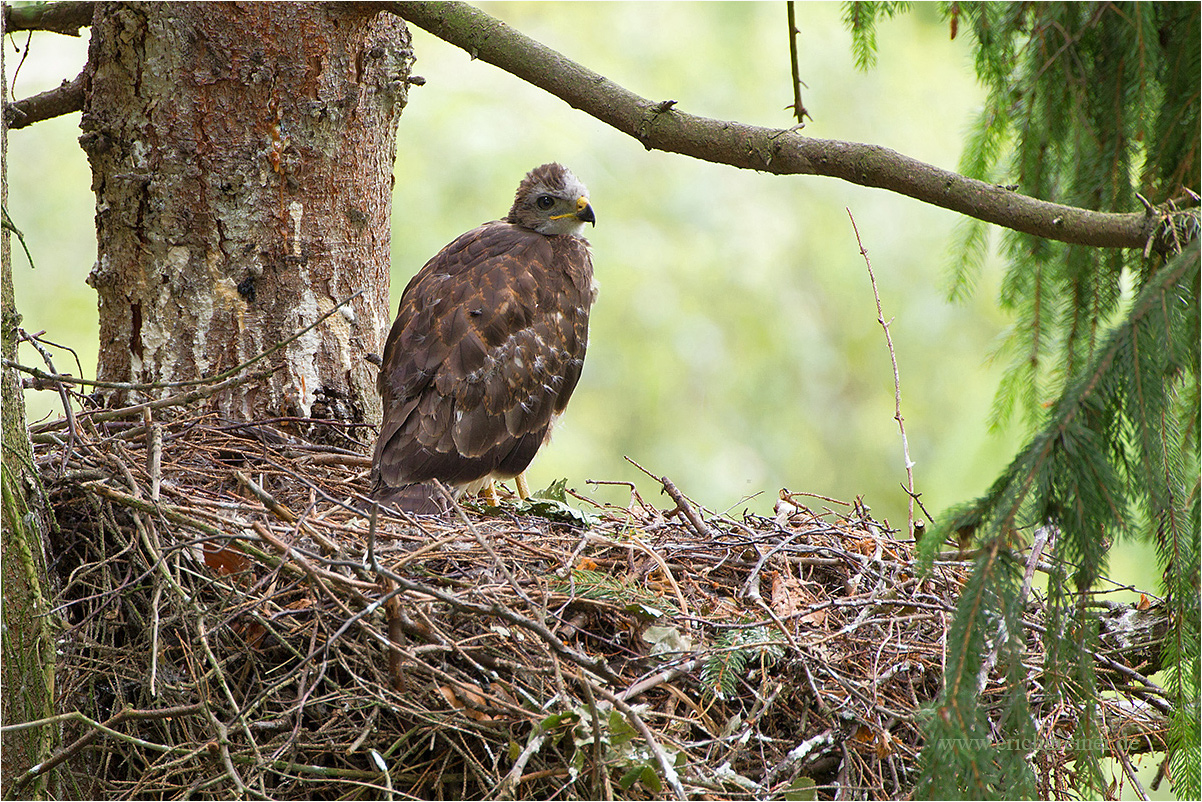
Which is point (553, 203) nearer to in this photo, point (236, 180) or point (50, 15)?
point (236, 180)

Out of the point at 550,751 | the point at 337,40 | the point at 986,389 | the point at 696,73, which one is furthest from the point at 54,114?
the point at 986,389

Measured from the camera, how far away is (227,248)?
311 cm

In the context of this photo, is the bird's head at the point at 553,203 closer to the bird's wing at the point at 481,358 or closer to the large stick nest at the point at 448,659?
the bird's wing at the point at 481,358

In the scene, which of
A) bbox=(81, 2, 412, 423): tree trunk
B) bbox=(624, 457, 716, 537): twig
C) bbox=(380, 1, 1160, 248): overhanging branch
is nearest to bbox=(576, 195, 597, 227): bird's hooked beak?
bbox=(81, 2, 412, 423): tree trunk

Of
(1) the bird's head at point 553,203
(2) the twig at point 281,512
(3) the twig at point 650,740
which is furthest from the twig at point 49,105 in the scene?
(3) the twig at point 650,740

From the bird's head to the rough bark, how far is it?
2035 millimetres

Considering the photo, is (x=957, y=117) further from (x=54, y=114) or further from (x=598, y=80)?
(x=54, y=114)

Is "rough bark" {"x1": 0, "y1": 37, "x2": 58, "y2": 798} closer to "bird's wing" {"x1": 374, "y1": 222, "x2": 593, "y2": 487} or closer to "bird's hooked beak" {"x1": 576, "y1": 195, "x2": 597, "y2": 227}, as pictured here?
"bird's wing" {"x1": 374, "y1": 222, "x2": 593, "y2": 487}

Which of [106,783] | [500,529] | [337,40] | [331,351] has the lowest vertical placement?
[106,783]

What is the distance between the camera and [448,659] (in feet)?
6.89

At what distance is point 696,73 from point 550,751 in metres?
6.37

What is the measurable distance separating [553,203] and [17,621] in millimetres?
2365

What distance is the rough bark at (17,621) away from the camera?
1.96m

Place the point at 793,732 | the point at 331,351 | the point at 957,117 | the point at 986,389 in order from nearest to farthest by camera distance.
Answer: the point at 793,732
the point at 331,351
the point at 986,389
the point at 957,117
